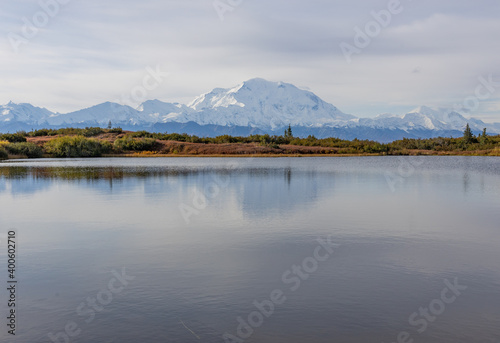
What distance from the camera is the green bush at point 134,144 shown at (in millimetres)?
124625

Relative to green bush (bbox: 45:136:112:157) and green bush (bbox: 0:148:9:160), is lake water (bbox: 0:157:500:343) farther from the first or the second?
green bush (bbox: 45:136:112:157)

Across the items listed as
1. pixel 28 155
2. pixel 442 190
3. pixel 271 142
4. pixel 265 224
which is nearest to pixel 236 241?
pixel 265 224

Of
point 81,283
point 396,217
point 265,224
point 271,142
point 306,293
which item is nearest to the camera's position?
point 306,293

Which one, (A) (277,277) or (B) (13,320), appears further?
(A) (277,277)

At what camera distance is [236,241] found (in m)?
17.6

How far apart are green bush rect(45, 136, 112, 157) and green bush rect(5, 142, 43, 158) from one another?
158 inches

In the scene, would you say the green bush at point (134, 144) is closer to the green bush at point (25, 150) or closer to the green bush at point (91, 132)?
the green bush at point (25, 150)

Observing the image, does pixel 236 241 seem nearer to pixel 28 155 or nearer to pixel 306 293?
pixel 306 293

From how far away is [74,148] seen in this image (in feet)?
379

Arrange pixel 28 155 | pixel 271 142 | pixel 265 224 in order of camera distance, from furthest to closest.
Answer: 1. pixel 271 142
2. pixel 28 155
3. pixel 265 224

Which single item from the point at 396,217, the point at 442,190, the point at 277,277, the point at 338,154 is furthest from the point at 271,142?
the point at 277,277

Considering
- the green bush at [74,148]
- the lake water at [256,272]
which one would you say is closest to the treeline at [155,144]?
the green bush at [74,148]

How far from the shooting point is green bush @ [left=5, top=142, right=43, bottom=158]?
10762cm

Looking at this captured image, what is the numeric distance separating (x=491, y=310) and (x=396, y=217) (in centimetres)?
1239
